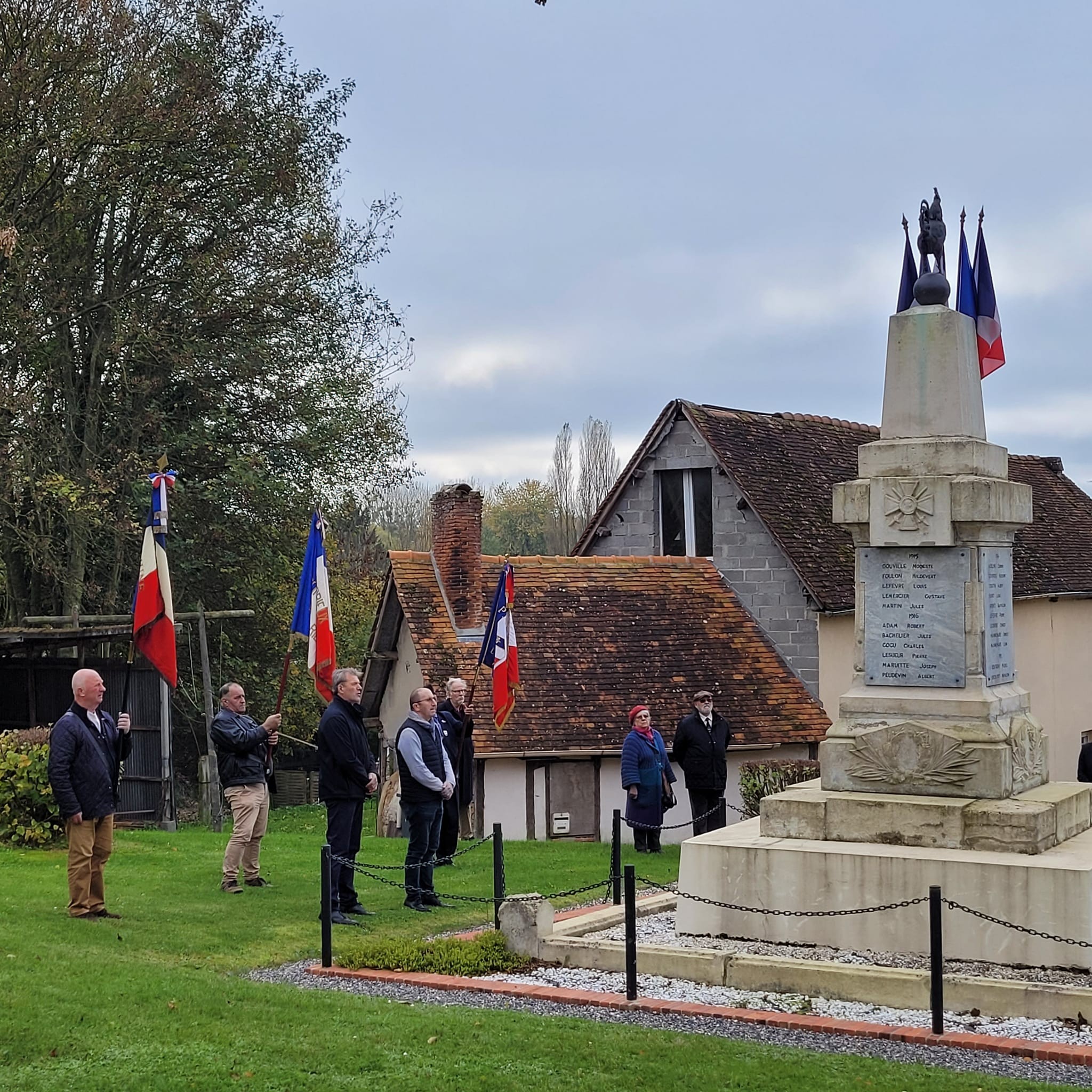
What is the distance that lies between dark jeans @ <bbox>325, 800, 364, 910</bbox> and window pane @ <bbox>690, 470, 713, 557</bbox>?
611 inches

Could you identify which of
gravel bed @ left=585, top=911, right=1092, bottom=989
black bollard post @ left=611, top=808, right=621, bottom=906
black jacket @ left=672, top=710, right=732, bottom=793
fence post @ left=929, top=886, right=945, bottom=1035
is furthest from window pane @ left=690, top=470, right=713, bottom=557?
fence post @ left=929, top=886, right=945, bottom=1035

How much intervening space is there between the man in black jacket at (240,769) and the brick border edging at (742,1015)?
2.75 metres

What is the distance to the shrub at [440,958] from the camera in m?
10.3

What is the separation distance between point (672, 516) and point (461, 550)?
449 centimetres

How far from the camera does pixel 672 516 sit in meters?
27.4

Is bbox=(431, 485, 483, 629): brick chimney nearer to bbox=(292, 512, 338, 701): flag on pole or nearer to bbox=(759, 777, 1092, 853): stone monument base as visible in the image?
bbox=(292, 512, 338, 701): flag on pole

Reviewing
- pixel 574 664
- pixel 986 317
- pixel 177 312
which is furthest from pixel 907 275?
pixel 177 312

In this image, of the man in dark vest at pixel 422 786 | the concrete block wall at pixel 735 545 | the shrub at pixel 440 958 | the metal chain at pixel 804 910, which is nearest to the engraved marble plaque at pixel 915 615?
the metal chain at pixel 804 910

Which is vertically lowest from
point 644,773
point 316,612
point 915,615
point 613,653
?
point 644,773

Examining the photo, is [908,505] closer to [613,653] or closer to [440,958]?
[440,958]

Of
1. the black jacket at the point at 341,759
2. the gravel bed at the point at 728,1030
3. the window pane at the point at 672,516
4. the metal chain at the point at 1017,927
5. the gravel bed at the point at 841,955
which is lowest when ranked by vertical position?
the gravel bed at the point at 728,1030

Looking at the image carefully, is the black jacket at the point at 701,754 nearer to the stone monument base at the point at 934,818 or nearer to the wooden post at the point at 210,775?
the stone monument base at the point at 934,818

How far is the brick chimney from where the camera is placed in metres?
24.9

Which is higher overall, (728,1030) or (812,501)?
(812,501)
